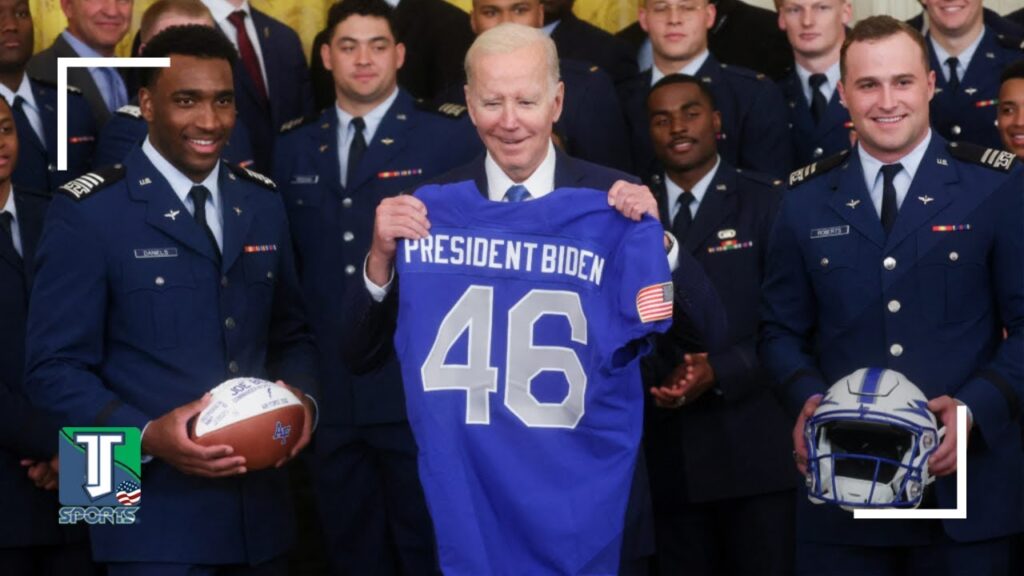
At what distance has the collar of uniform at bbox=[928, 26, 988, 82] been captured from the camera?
20.0ft

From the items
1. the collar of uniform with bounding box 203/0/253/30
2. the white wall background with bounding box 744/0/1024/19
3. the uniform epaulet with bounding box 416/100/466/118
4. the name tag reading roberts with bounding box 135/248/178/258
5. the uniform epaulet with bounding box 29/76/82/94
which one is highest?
the white wall background with bounding box 744/0/1024/19

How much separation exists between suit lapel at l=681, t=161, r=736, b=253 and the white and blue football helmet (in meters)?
1.22

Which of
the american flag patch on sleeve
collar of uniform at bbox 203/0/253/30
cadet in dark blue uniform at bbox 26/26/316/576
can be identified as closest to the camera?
the american flag patch on sleeve

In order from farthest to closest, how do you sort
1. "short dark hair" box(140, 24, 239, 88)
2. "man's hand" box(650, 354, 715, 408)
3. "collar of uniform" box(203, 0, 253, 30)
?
"collar of uniform" box(203, 0, 253, 30)
"man's hand" box(650, 354, 715, 408)
"short dark hair" box(140, 24, 239, 88)

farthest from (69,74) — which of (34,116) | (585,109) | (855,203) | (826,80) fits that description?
(855,203)

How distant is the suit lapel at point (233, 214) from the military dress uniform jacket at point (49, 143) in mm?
1187

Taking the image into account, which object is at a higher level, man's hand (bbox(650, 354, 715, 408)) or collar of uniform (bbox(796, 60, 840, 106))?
collar of uniform (bbox(796, 60, 840, 106))

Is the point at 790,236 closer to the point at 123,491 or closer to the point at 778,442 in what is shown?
the point at 778,442

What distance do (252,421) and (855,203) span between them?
156 centimetres

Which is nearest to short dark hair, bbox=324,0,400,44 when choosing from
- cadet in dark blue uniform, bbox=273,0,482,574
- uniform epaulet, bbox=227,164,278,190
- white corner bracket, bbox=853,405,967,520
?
cadet in dark blue uniform, bbox=273,0,482,574

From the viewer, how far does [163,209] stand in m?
4.56

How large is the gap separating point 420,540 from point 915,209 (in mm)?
1894

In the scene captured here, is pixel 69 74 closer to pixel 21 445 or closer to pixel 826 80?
pixel 21 445

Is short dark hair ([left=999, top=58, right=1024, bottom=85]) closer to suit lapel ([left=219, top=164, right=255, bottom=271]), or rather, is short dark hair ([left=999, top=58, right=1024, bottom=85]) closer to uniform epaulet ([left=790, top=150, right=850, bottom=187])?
uniform epaulet ([left=790, top=150, right=850, bottom=187])
